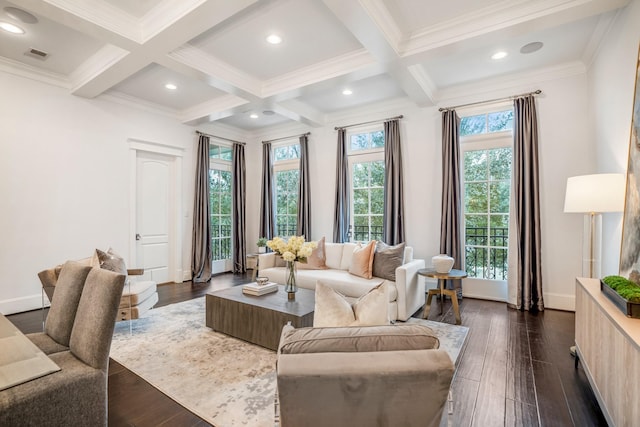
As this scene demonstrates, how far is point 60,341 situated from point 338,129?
4840mm

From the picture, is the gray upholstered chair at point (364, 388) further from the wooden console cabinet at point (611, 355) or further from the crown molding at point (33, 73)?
the crown molding at point (33, 73)

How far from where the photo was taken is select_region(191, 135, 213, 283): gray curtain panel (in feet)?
19.2

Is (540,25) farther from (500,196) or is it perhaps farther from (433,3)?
(500,196)

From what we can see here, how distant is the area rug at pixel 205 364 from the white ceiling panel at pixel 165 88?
3.13 meters

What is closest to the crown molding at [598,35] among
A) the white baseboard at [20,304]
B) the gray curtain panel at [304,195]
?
the gray curtain panel at [304,195]

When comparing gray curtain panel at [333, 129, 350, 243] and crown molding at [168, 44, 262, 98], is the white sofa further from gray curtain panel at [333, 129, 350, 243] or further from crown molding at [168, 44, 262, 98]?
crown molding at [168, 44, 262, 98]

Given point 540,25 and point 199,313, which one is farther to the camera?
point 199,313

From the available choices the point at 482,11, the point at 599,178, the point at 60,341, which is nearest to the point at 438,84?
the point at 482,11

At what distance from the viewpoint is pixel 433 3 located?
2783mm

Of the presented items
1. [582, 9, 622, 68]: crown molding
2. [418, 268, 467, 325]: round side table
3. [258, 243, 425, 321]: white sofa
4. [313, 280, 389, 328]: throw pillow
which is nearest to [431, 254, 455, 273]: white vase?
[418, 268, 467, 325]: round side table

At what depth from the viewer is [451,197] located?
452 centimetres

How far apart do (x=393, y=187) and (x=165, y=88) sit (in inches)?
149

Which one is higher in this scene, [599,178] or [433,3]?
[433,3]

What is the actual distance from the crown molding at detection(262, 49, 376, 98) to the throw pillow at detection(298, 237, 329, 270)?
7.46 feet
